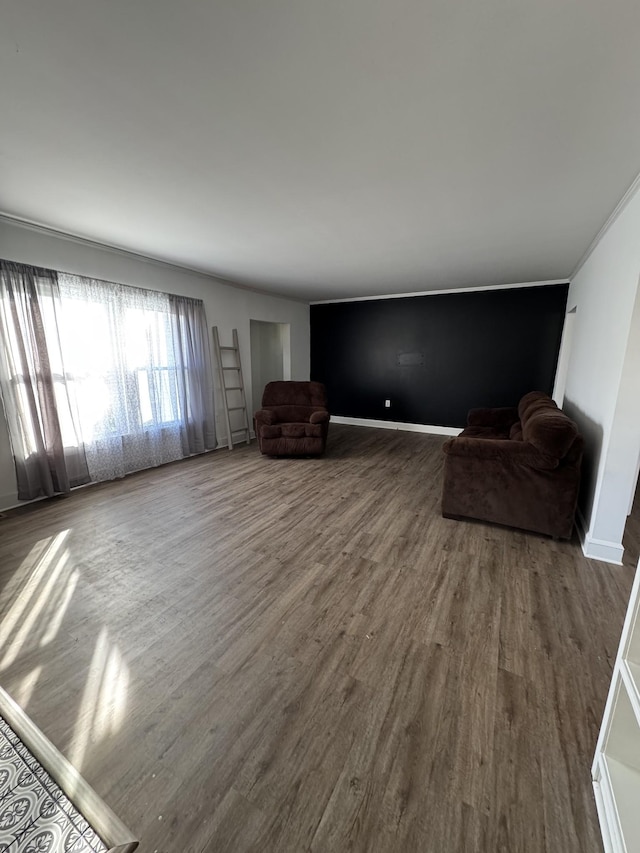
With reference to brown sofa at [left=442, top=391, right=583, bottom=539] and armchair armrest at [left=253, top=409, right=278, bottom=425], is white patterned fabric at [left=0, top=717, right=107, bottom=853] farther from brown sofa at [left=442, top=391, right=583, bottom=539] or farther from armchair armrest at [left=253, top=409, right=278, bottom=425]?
armchair armrest at [left=253, top=409, right=278, bottom=425]

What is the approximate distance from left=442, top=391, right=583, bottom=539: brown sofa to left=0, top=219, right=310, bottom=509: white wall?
3519 mm

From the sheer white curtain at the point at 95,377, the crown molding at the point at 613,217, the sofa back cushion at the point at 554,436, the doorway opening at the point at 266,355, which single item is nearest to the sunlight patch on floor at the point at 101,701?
the sheer white curtain at the point at 95,377

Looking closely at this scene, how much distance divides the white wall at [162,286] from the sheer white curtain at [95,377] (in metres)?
0.09

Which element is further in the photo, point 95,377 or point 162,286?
point 162,286

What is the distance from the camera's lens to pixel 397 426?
605 centimetres

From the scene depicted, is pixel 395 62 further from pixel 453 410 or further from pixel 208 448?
pixel 453 410

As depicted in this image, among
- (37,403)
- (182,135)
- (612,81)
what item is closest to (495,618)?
(612,81)

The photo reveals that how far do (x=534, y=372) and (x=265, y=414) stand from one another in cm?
402

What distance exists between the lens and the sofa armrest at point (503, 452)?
7.80 ft

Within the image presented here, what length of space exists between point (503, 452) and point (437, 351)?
3.42m

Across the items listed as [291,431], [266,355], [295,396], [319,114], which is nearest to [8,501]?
[291,431]

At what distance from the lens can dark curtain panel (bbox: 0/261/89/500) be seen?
9.11ft

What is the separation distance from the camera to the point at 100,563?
2.20 metres

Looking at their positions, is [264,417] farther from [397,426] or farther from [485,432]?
[485,432]
